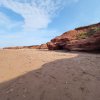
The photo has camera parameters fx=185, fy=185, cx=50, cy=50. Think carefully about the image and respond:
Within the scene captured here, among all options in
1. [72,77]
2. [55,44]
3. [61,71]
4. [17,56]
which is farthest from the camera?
[55,44]

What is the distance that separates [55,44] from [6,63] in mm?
6818

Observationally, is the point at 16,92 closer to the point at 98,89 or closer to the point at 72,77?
the point at 72,77

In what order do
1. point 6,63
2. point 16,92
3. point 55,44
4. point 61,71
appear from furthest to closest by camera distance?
point 55,44, point 6,63, point 61,71, point 16,92

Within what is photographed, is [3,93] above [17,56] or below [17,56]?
below

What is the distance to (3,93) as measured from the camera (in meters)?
4.00

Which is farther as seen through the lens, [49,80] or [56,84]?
[49,80]

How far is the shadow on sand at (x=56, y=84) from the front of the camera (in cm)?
365

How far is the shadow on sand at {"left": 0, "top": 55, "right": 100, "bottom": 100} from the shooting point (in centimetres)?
365

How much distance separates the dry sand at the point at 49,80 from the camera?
3.69 meters

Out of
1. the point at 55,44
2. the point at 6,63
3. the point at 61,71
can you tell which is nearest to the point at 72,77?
the point at 61,71

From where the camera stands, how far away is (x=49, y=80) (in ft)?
14.0

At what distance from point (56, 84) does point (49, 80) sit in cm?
27

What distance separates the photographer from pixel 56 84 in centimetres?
406

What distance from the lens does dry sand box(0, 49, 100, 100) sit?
369 centimetres
